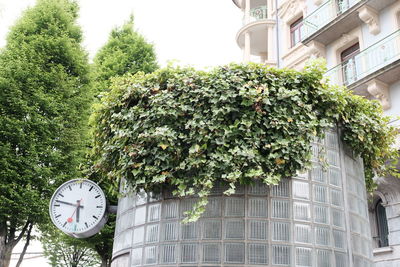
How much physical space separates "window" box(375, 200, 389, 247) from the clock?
33.9 ft

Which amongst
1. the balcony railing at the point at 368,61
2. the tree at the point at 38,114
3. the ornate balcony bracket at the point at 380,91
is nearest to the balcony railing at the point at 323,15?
the balcony railing at the point at 368,61

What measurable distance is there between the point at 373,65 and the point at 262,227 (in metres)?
10.6

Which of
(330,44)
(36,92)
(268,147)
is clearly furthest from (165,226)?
(330,44)

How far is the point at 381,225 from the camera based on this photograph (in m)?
14.1

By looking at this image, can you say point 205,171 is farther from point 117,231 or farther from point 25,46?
point 25,46

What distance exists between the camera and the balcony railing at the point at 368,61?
13.9 meters

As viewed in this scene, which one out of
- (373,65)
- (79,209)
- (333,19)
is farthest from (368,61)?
(79,209)

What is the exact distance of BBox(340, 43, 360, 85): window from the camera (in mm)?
15273

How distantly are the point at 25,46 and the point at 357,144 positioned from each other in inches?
462

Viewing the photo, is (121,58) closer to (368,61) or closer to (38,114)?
(38,114)

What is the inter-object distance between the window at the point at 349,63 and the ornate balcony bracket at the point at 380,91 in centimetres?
137

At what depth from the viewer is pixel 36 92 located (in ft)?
45.4

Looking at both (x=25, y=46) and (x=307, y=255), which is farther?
(x=25, y=46)

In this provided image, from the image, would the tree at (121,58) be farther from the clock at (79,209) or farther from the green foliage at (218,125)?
the green foliage at (218,125)
